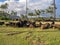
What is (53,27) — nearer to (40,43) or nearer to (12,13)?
(40,43)

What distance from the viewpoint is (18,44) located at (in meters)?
13.9

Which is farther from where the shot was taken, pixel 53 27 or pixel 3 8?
pixel 3 8

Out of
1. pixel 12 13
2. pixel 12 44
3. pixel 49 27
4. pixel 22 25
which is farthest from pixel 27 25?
pixel 12 13

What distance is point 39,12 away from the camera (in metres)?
108

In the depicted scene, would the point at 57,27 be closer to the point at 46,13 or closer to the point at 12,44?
the point at 12,44

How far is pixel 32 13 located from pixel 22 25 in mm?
86899

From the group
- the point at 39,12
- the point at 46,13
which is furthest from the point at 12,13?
the point at 46,13

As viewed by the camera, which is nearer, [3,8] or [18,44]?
[18,44]

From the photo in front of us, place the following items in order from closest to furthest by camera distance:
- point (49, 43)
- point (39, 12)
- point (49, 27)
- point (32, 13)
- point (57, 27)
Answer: point (49, 43) < point (57, 27) < point (49, 27) < point (39, 12) < point (32, 13)

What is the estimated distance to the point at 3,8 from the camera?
9781 centimetres

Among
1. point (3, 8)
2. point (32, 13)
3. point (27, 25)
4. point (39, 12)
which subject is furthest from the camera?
point (32, 13)

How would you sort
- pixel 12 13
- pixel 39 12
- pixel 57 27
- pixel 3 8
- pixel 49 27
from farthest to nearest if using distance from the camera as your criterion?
1. pixel 12 13
2. pixel 39 12
3. pixel 3 8
4. pixel 49 27
5. pixel 57 27

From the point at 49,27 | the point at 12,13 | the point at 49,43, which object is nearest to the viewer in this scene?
the point at 49,43

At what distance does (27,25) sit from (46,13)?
233ft
